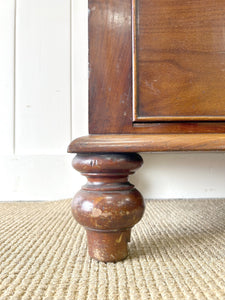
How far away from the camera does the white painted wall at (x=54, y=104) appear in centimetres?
92

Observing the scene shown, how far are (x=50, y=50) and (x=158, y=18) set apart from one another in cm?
64

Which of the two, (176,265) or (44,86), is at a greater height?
(44,86)

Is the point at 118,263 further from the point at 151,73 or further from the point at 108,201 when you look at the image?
the point at 151,73

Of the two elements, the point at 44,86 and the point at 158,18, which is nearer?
the point at 158,18

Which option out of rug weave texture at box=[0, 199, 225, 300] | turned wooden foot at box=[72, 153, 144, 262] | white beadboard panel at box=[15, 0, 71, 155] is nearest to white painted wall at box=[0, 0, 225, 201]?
white beadboard panel at box=[15, 0, 71, 155]

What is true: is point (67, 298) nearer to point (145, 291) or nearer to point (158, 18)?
point (145, 291)

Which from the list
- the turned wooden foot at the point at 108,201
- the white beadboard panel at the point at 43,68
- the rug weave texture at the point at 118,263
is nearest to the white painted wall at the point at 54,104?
the white beadboard panel at the point at 43,68

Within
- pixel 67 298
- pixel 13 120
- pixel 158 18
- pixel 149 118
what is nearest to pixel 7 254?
pixel 67 298

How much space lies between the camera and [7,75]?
3.04 feet

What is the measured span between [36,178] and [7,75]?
0.34 meters

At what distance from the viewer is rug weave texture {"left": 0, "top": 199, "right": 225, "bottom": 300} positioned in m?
0.31

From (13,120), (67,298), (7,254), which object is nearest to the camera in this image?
(67,298)

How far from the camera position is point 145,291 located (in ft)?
1.03

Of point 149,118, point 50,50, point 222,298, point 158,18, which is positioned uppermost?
point 50,50
